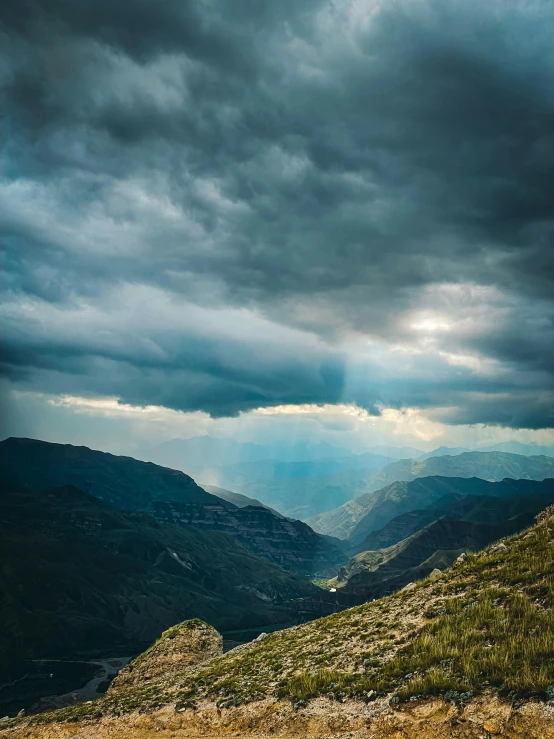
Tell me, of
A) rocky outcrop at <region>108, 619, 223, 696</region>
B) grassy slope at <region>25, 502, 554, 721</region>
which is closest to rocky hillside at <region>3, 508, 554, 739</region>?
grassy slope at <region>25, 502, 554, 721</region>

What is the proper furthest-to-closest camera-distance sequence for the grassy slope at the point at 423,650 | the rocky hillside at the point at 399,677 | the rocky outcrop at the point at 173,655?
the rocky outcrop at the point at 173,655 < the grassy slope at the point at 423,650 < the rocky hillside at the point at 399,677

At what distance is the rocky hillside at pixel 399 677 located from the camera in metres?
16.6

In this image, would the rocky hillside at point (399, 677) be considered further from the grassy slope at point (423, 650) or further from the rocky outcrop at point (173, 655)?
the rocky outcrop at point (173, 655)

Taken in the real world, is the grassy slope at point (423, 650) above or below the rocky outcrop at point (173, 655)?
above

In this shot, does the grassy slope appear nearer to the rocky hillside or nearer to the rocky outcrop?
the rocky hillside

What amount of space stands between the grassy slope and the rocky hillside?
0.07 metres

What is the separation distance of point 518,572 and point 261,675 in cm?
1463

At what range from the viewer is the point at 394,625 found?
2597cm

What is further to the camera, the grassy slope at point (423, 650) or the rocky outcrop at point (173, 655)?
the rocky outcrop at point (173, 655)

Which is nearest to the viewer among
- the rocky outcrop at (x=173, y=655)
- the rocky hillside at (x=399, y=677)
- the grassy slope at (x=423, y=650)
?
the rocky hillside at (x=399, y=677)

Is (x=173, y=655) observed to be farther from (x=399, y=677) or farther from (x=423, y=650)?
(x=399, y=677)

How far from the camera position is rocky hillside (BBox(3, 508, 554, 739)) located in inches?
653

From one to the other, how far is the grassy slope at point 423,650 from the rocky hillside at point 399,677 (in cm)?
7

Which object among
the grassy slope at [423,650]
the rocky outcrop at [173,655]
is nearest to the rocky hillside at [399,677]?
the grassy slope at [423,650]
